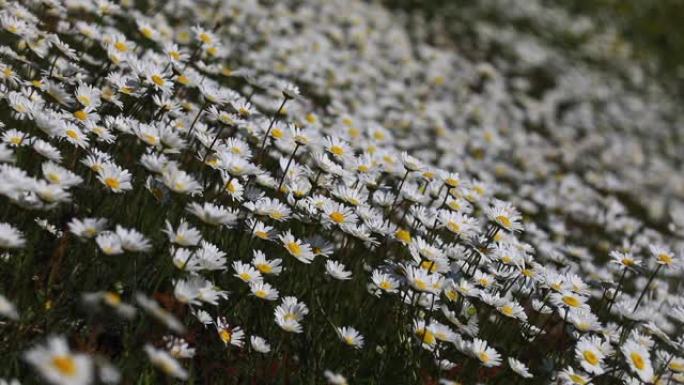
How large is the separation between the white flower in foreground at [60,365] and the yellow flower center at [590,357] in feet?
7.66

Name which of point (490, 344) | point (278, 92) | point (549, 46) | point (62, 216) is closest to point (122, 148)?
point (62, 216)

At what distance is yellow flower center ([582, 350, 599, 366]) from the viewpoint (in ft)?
10.4

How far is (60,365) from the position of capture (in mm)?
1646

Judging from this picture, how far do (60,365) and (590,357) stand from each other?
241cm

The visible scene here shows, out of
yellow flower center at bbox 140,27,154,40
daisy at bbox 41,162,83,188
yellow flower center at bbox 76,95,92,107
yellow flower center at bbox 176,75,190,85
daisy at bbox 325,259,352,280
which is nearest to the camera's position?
daisy at bbox 41,162,83,188

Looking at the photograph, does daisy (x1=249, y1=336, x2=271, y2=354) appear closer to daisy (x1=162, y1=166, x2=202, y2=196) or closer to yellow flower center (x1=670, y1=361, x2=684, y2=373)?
daisy (x1=162, y1=166, x2=202, y2=196)

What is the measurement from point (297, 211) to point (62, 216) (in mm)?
1105

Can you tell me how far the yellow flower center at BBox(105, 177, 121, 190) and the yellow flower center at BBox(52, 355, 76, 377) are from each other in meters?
1.32

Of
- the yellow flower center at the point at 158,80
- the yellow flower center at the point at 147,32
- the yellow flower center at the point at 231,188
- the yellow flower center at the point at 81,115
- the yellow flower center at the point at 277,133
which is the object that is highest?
the yellow flower center at the point at 147,32

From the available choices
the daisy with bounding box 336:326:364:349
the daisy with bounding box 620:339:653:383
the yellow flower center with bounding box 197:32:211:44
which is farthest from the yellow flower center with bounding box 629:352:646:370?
the yellow flower center with bounding box 197:32:211:44

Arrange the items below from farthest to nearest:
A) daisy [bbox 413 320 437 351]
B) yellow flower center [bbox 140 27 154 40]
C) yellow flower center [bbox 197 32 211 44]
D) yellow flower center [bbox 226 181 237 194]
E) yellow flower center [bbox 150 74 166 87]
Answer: yellow flower center [bbox 197 32 211 44] < yellow flower center [bbox 140 27 154 40] < yellow flower center [bbox 150 74 166 87] < yellow flower center [bbox 226 181 237 194] < daisy [bbox 413 320 437 351]

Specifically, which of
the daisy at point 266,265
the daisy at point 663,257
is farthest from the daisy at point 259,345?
the daisy at point 663,257

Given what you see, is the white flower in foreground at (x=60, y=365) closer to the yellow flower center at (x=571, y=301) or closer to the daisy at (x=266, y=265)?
the daisy at (x=266, y=265)

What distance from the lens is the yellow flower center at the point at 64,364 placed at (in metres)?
1.62
